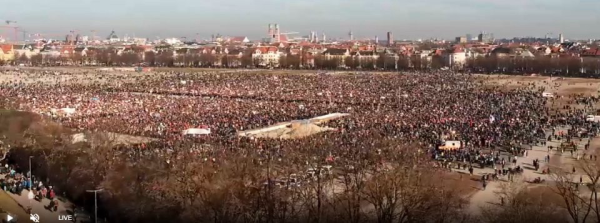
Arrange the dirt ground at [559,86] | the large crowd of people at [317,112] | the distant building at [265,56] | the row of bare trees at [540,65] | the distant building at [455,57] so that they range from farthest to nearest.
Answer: the distant building at [265,56] < the distant building at [455,57] < the row of bare trees at [540,65] < the dirt ground at [559,86] < the large crowd of people at [317,112]

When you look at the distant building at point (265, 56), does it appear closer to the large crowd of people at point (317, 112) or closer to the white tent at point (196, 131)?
the large crowd of people at point (317, 112)

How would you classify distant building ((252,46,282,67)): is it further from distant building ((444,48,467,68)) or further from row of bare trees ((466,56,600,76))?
row of bare trees ((466,56,600,76))

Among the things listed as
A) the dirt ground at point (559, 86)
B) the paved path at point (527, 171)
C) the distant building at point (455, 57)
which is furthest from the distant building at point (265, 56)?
the paved path at point (527, 171)

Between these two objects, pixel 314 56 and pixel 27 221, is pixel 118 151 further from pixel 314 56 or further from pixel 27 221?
pixel 314 56

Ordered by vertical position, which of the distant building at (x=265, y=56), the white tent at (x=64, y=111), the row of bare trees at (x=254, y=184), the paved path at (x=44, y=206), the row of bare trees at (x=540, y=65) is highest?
the distant building at (x=265, y=56)

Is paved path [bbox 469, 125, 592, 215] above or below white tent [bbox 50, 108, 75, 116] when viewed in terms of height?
below

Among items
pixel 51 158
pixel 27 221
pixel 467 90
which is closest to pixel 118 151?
pixel 51 158

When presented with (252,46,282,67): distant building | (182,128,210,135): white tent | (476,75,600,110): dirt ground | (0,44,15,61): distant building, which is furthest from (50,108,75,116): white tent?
(0,44,15,61): distant building

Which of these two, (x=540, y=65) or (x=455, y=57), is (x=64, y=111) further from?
(x=455, y=57)
